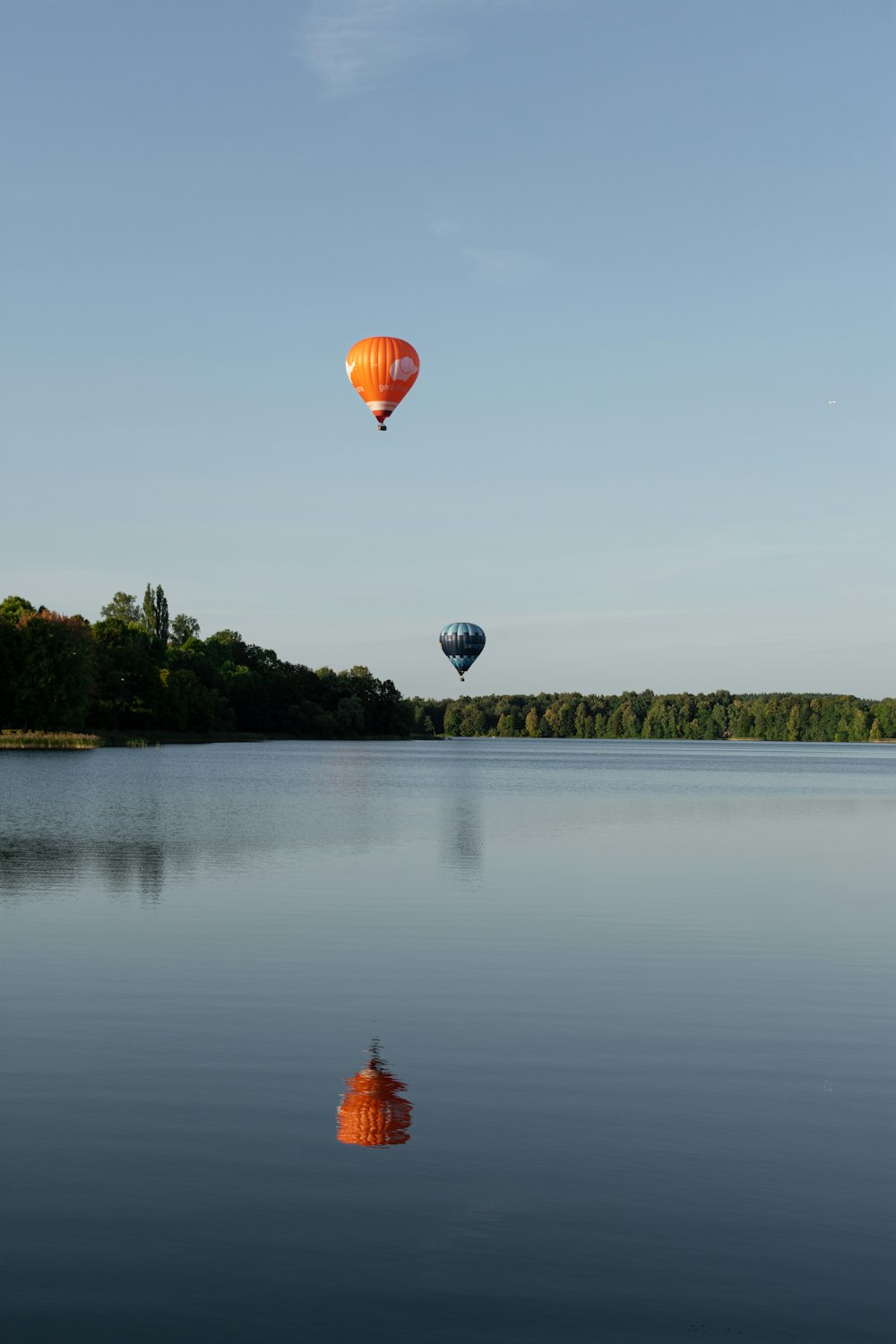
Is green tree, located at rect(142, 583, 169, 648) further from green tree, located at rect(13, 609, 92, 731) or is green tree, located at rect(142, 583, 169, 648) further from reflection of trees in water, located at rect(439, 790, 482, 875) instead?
reflection of trees in water, located at rect(439, 790, 482, 875)

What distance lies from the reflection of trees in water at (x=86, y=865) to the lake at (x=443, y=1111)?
294 millimetres

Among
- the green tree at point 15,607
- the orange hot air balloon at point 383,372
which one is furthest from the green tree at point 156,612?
the orange hot air balloon at point 383,372

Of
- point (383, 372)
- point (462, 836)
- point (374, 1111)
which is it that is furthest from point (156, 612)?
point (374, 1111)

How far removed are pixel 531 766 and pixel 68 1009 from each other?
10346cm

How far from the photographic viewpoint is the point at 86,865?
97.2 feet

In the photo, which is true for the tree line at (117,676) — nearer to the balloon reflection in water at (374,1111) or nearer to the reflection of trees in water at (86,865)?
the reflection of trees in water at (86,865)

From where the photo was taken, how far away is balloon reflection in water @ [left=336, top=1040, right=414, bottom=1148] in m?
9.80

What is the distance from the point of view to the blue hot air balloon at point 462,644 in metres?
125

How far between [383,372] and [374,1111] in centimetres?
6299

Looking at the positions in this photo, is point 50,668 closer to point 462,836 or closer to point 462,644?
point 462,644

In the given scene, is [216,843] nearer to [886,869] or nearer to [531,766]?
[886,869]

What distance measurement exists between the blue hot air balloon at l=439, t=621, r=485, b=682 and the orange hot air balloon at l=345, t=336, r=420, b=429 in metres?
54.3

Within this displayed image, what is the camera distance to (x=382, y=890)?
26.3m

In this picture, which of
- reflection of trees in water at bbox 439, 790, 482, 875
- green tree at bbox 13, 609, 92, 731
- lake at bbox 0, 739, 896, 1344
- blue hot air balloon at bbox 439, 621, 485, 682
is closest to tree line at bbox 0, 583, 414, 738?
green tree at bbox 13, 609, 92, 731
